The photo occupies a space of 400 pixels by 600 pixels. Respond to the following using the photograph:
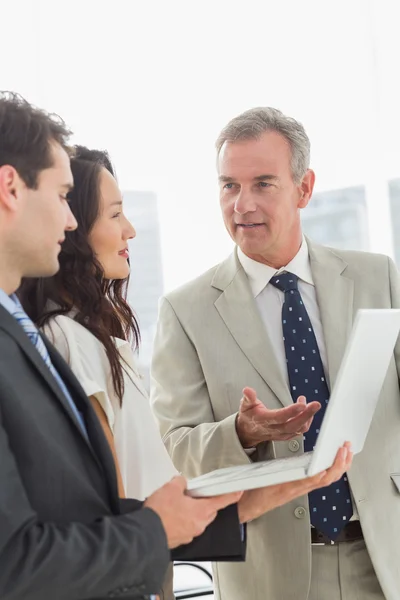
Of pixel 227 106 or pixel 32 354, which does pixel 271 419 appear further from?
pixel 227 106

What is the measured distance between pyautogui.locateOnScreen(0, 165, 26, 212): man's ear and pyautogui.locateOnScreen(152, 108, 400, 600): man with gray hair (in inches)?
27.9

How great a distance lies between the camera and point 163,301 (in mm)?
2346

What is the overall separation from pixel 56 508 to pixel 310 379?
3.23 feet

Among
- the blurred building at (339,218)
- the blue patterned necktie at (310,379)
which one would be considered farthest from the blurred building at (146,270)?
the blue patterned necktie at (310,379)

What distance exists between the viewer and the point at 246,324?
2217 mm

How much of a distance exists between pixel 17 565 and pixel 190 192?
3.72 metres

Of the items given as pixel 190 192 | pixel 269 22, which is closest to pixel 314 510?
pixel 190 192

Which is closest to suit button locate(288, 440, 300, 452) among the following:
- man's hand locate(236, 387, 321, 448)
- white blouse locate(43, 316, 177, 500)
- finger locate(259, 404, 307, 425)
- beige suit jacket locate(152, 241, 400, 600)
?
beige suit jacket locate(152, 241, 400, 600)

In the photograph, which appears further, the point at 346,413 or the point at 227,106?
the point at 227,106

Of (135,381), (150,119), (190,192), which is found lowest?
(135,381)

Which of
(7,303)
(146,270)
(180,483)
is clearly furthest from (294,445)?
(146,270)

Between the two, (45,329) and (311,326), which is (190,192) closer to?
(311,326)

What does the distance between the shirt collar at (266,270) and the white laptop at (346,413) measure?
52 cm

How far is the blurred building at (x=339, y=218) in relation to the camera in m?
4.82
